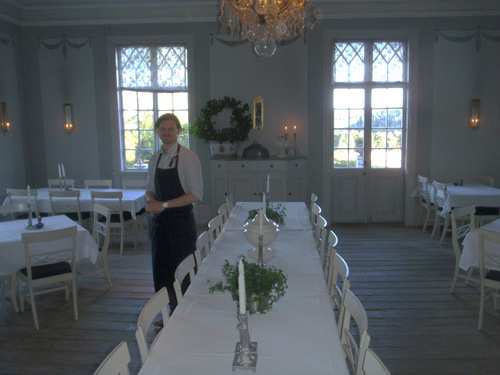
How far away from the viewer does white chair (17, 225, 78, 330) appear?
11.2 feet

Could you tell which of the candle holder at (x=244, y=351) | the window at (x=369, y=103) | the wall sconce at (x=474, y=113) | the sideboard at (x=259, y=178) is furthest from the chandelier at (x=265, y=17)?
the wall sconce at (x=474, y=113)

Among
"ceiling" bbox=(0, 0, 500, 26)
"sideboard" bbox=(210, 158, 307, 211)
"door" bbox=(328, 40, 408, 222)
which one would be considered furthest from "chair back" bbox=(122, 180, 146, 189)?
"door" bbox=(328, 40, 408, 222)

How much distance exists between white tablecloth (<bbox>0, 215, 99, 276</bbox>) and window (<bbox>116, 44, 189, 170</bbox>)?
123 inches

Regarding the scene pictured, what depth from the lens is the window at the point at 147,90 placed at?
721 cm

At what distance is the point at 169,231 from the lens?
3.27 metres

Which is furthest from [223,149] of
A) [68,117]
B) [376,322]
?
[376,322]

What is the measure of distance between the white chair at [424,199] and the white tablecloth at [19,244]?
494 cm

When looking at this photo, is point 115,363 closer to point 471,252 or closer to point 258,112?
point 471,252

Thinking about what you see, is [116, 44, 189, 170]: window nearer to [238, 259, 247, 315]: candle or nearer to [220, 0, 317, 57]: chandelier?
[220, 0, 317, 57]: chandelier

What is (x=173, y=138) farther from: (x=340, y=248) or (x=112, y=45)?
(x=112, y=45)

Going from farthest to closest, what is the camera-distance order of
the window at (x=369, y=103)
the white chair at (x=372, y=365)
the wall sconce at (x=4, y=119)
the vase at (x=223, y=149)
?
the window at (x=369, y=103) < the vase at (x=223, y=149) < the wall sconce at (x=4, y=119) < the white chair at (x=372, y=365)

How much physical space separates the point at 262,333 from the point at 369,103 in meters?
6.06

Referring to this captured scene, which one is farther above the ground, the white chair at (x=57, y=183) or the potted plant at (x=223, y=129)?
the potted plant at (x=223, y=129)

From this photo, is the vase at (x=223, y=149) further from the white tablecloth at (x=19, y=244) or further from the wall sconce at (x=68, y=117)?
the white tablecloth at (x=19, y=244)
